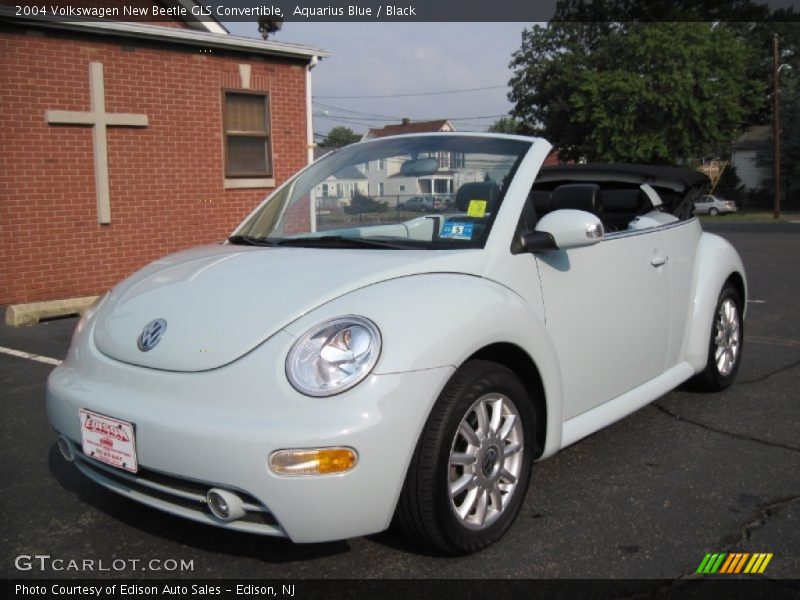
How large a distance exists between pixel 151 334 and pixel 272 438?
0.72 m

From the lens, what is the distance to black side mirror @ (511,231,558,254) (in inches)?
124

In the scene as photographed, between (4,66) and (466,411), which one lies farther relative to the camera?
(4,66)

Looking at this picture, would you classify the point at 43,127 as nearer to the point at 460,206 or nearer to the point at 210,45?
the point at 210,45

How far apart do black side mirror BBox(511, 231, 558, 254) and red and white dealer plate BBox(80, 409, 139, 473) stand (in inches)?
63.4

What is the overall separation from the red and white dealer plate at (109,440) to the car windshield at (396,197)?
3.86ft

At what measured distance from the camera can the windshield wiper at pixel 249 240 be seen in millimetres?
3607

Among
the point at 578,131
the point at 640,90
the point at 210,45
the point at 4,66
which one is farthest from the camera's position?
the point at 578,131

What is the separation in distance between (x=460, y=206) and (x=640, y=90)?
132 feet

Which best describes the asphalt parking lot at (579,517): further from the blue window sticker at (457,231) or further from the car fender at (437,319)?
the blue window sticker at (457,231)

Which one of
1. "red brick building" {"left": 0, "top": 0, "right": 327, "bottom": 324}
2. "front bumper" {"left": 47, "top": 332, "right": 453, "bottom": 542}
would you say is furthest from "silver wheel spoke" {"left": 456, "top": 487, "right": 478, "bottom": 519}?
"red brick building" {"left": 0, "top": 0, "right": 327, "bottom": 324}

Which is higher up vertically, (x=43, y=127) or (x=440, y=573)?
(x=43, y=127)

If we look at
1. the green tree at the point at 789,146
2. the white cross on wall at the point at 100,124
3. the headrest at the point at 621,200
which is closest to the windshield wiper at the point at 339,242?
the headrest at the point at 621,200

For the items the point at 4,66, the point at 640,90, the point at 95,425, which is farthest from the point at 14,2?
the point at 640,90

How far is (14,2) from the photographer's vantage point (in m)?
8.97
